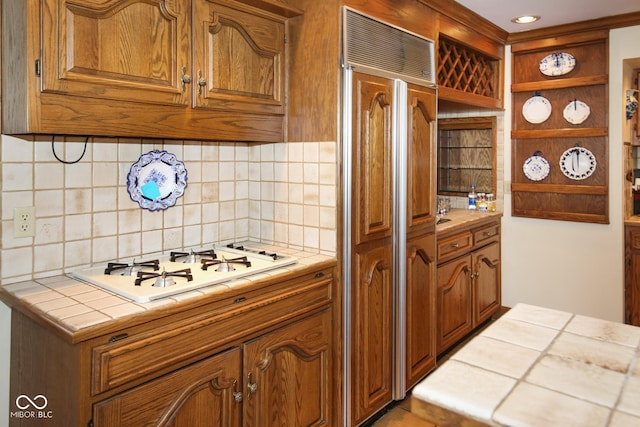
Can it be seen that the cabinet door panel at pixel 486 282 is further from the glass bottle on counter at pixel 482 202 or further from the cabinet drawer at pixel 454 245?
the glass bottle on counter at pixel 482 202

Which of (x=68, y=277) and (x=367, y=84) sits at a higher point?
(x=367, y=84)

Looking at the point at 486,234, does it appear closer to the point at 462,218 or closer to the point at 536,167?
the point at 462,218

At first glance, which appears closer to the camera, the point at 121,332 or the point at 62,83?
the point at 121,332

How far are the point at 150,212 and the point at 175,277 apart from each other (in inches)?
18.5

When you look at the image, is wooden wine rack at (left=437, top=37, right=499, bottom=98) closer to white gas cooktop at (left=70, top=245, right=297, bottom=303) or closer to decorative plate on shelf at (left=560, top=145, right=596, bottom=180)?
decorative plate on shelf at (left=560, top=145, right=596, bottom=180)

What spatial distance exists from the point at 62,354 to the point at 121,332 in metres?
0.19

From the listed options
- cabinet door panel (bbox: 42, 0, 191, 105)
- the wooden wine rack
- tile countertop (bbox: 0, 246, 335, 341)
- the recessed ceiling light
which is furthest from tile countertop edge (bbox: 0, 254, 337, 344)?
the recessed ceiling light

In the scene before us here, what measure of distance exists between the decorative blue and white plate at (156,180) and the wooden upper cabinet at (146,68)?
1.03 ft

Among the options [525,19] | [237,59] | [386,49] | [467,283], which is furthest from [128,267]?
[525,19]

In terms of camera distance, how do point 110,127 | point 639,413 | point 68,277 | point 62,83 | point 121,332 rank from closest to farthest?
point 639,413 < point 121,332 < point 62,83 < point 110,127 < point 68,277

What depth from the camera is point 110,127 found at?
166 cm

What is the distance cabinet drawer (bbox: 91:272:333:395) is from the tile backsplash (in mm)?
339

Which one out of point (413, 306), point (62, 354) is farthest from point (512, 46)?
point (62, 354)

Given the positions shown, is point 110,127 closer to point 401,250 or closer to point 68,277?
point 68,277
